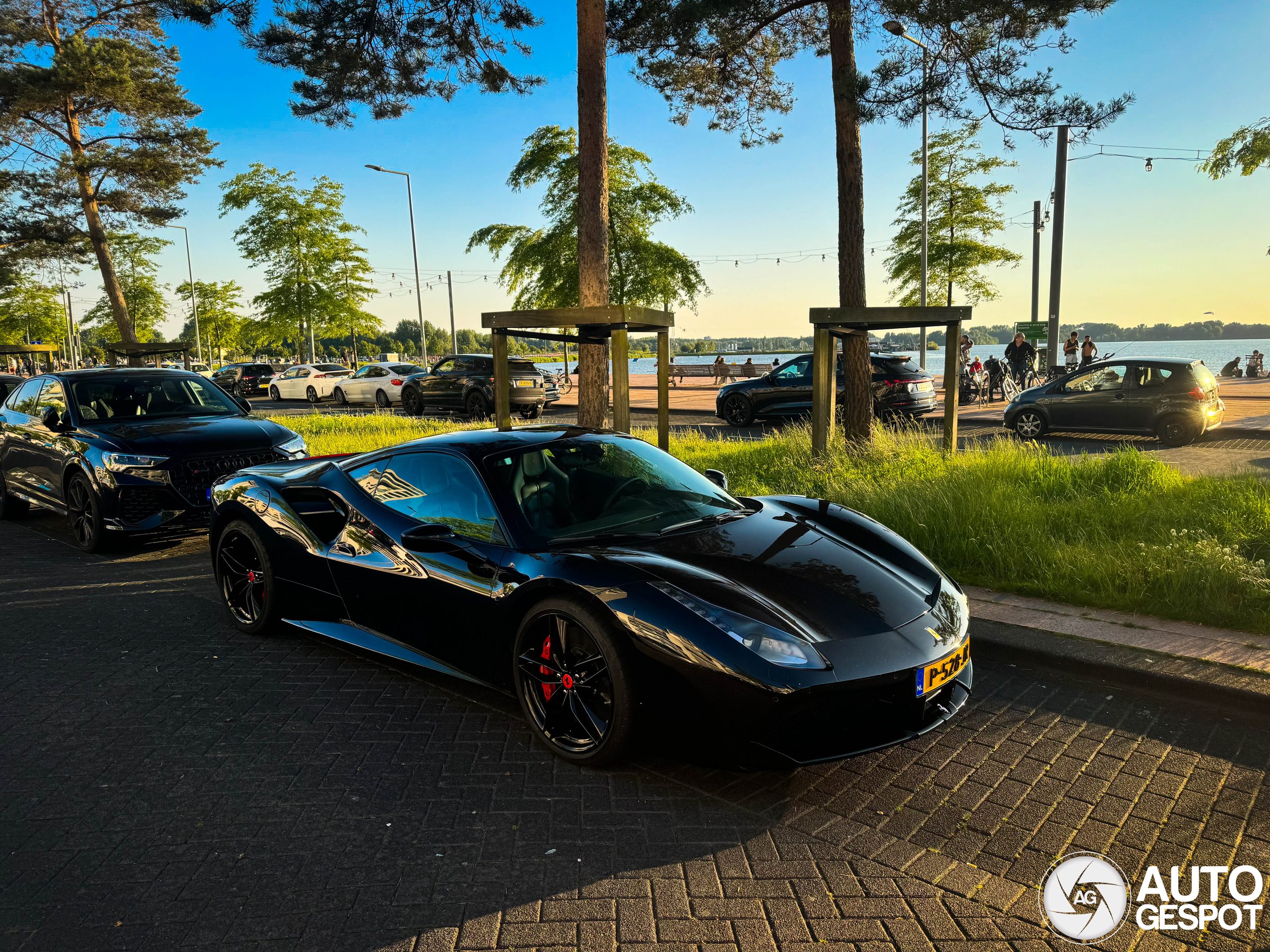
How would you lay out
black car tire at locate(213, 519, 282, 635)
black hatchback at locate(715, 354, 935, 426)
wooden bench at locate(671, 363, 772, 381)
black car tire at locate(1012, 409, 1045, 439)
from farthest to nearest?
1. wooden bench at locate(671, 363, 772, 381)
2. black hatchback at locate(715, 354, 935, 426)
3. black car tire at locate(1012, 409, 1045, 439)
4. black car tire at locate(213, 519, 282, 635)

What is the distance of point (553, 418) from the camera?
22812mm

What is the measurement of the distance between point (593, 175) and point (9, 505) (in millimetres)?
7888

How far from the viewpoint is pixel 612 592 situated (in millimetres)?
3295

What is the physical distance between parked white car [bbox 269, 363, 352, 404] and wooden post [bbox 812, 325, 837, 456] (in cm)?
2546

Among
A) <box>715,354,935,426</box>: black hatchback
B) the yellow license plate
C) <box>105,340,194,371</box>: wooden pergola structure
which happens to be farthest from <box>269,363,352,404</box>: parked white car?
the yellow license plate

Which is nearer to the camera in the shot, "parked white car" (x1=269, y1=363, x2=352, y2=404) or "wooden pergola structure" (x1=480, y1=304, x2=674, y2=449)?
"wooden pergola structure" (x1=480, y1=304, x2=674, y2=449)

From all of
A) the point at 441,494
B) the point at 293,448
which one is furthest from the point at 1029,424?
the point at 441,494

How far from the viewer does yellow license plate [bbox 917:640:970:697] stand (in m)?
3.14

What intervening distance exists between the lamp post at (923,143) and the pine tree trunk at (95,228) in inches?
797

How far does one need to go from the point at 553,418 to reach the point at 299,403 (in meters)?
15.3

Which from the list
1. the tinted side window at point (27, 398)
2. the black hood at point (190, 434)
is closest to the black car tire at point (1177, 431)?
the black hood at point (190, 434)

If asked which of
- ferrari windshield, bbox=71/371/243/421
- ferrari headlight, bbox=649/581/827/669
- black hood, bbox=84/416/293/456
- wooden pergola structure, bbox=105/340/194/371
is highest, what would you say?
wooden pergola structure, bbox=105/340/194/371

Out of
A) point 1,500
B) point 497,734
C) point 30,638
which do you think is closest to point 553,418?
point 1,500

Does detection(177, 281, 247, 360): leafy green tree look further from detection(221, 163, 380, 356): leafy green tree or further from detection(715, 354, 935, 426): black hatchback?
detection(715, 354, 935, 426): black hatchback
